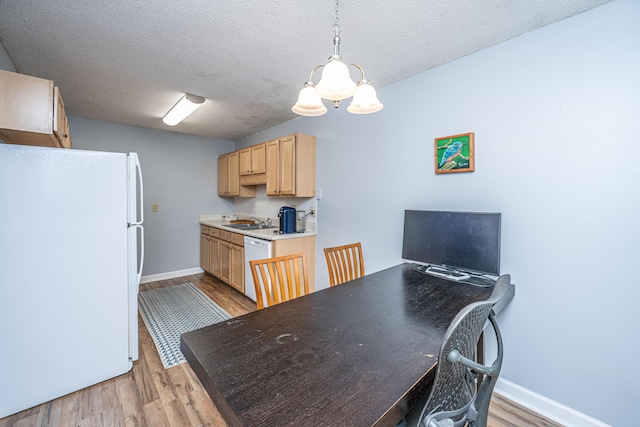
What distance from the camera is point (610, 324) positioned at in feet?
4.82

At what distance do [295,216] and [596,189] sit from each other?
273 centimetres

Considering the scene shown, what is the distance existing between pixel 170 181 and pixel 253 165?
5.28 ft

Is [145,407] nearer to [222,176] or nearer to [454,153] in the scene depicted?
[454,153]

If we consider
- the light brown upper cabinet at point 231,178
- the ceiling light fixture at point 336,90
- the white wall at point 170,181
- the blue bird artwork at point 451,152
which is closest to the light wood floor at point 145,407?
the blue bird artwork at point 451,152

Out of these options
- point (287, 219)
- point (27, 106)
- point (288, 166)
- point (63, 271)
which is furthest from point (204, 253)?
point (27, 106)

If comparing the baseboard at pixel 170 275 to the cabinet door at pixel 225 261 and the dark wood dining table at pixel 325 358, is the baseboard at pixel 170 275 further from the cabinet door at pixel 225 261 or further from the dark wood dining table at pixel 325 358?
the dark wood dining table at pixel 325 358

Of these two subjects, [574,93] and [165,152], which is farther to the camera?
[165,152]

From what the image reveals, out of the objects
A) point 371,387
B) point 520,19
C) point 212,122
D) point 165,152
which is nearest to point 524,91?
point 520,19

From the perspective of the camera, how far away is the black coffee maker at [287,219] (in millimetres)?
3367

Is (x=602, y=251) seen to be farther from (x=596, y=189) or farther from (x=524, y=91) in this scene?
(x=524, y=91)

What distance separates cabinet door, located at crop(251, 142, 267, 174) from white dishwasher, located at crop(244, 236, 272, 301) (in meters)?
1.03

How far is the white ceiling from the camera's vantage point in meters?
1.53

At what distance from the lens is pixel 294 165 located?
3.23 m

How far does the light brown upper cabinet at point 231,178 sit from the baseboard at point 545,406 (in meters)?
3.96
